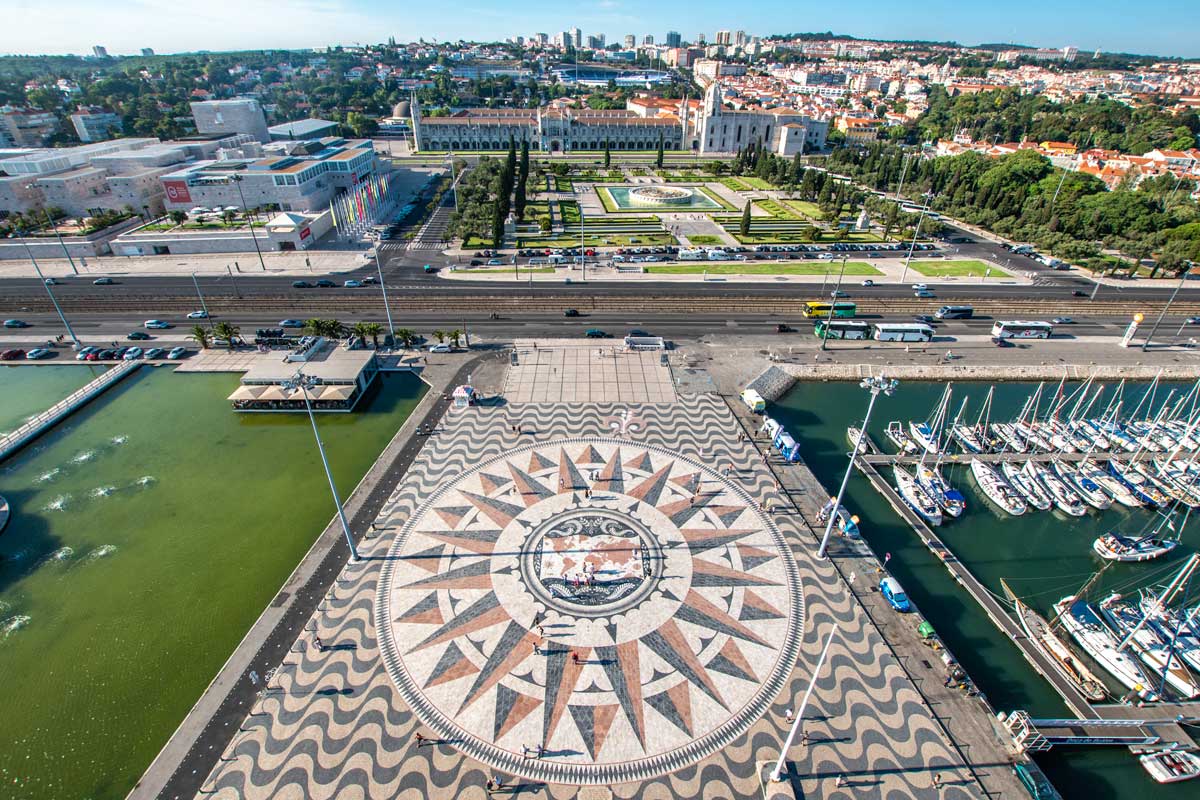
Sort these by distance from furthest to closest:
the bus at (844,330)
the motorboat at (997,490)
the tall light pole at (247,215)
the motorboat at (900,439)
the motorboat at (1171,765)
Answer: the tall light pole at (247,215) < the bus at (844,330) < the motorboat at (900,439) < the motorboat at (997,490) < the motorboat at (1171,765)

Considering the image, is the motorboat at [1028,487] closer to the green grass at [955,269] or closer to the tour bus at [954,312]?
the tour bus at [954,312]

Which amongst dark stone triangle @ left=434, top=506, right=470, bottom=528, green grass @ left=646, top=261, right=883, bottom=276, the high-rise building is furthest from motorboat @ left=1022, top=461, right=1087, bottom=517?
the high-rise building

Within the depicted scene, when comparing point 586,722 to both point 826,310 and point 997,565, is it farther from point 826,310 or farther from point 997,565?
point 826,310

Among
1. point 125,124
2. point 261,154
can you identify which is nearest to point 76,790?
point 261,154

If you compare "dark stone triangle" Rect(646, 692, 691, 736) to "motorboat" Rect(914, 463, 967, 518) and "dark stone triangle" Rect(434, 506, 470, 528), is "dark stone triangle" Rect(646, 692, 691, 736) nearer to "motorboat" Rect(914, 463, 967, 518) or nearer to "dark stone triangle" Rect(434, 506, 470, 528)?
"dark stone triangle" Rect(434, 506, 470, 528)

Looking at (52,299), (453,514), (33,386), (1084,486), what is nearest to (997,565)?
(1084,486)

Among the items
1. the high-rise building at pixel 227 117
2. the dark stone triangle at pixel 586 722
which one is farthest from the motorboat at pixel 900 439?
the high-rise building at pixel 227 117
